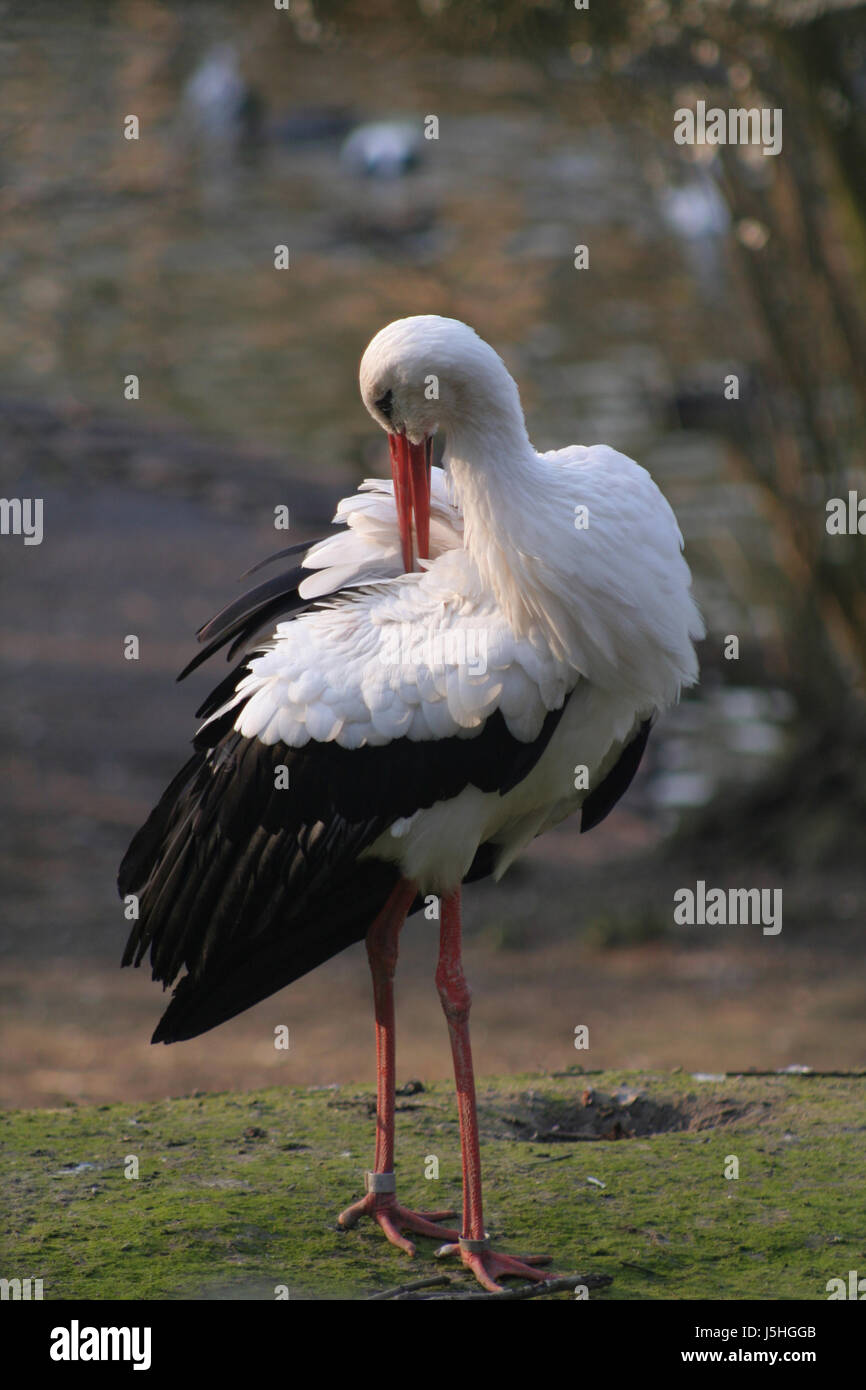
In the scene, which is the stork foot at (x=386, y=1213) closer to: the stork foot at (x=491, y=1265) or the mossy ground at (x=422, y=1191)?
the mossy ground at (x=422, y=1191)

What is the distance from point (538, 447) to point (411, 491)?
9545mm

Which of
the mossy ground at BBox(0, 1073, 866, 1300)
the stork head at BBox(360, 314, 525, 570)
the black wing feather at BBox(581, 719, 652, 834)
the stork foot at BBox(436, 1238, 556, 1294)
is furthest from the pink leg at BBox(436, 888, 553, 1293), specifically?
the stork head at BBox(360, 314, 525, 570)

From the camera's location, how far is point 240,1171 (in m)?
5.21

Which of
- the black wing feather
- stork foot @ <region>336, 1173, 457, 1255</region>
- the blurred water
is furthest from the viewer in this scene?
the blurred water

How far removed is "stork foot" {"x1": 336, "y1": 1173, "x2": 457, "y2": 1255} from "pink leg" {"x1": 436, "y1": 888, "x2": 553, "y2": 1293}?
15cm

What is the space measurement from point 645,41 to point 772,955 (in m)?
5.57

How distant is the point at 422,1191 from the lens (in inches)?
205

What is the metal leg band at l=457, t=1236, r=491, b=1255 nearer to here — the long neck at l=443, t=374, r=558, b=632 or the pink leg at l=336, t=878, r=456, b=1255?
the pink leg at l=336, t=878, r=456, b=1255

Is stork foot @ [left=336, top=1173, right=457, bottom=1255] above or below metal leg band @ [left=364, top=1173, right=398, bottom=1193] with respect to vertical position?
below

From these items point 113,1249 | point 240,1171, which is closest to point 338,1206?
point 240,1171

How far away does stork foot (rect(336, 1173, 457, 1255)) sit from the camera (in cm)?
488

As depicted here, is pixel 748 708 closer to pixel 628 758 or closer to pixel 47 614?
pixel 47 614

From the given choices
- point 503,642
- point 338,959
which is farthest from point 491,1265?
point 338,959

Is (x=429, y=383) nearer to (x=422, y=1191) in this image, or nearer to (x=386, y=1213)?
(x=386, y=1213)
